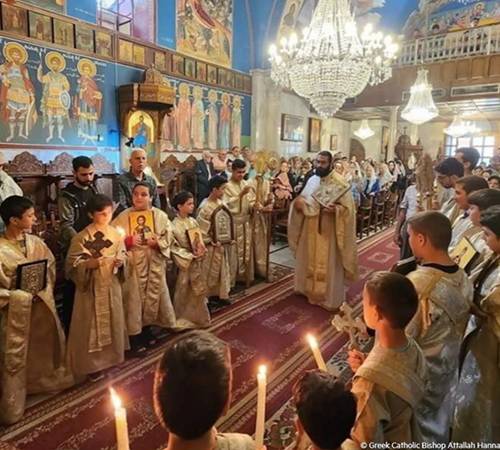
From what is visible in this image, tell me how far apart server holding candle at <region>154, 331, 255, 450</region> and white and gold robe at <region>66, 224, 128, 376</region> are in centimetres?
225

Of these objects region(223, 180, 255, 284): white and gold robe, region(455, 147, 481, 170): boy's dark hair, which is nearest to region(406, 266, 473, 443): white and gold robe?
region(455, 147, 481, 170): boy's dark hair

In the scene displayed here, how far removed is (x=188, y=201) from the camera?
4.14 m

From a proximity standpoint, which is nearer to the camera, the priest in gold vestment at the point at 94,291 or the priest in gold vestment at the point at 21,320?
the priest in gold vestment at the point at 21,320

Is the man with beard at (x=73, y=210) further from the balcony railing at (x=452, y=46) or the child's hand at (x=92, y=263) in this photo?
the balcony railing at (x=452, y=46)

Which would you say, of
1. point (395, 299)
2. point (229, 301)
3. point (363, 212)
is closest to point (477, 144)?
point (363, 212)

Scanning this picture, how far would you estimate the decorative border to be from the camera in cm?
648

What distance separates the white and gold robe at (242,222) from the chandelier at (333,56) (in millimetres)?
2017

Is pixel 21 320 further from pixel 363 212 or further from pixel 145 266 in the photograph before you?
pixel 363 212

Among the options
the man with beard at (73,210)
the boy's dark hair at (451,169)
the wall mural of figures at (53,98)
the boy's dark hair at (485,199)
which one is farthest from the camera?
the wall mural of figures at (53,98)

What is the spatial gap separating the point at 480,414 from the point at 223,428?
64.3 inches

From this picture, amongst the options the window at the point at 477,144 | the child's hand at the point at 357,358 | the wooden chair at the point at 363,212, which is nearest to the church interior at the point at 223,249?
the child's hand at the point at 357,358

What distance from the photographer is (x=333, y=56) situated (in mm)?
5836

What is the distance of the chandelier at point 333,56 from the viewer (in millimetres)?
5906

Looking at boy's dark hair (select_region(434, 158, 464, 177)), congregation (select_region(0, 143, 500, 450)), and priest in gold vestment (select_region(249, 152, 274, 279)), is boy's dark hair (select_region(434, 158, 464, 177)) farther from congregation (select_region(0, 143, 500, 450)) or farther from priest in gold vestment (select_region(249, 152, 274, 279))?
priest in gold vestment (select_region(249, 152, 274, 279))
